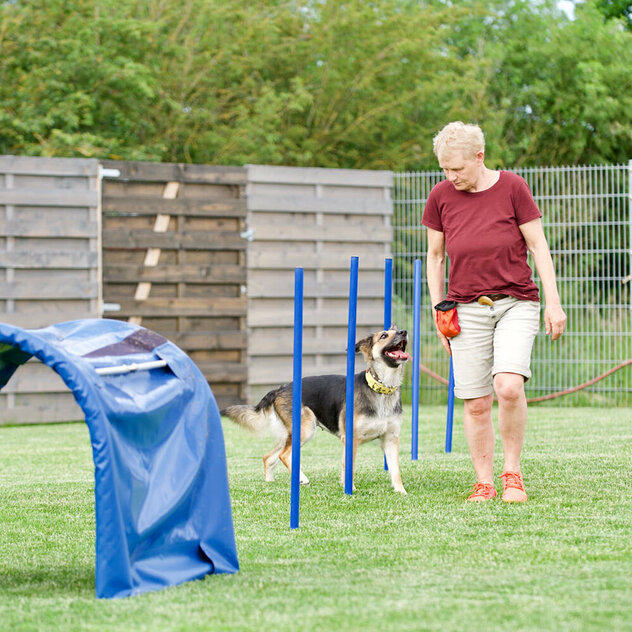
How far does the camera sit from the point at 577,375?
1168cm

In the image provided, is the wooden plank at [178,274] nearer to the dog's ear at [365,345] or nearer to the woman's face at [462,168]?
the dog's ear at [365,345]

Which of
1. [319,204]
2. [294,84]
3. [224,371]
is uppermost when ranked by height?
[294,84]

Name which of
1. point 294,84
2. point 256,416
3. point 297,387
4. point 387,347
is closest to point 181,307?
point 256,416

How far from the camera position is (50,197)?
34.1ft

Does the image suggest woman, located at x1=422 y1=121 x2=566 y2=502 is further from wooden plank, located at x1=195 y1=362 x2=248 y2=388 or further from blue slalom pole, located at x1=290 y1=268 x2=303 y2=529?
wooden plank, located at x1=195 y1=362 x2=248 y2=388

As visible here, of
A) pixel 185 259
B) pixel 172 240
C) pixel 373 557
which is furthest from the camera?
pixel 185 259

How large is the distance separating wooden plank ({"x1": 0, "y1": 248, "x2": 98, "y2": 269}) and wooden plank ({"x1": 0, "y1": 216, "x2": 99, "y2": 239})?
17 centimetres

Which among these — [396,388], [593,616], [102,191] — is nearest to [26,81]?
[102,191]

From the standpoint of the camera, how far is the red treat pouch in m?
5.07

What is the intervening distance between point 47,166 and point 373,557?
7.64 metres

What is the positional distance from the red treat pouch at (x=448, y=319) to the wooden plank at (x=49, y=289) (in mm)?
6148

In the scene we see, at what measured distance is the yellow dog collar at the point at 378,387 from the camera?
5.88m

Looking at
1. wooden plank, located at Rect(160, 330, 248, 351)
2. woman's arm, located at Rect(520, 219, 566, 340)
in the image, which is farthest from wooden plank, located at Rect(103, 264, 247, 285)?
woman's arm, located at Rect(520, 219, 566, 340)

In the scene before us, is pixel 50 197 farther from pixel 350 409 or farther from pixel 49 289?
pixel 350 409
